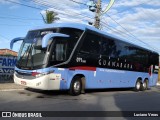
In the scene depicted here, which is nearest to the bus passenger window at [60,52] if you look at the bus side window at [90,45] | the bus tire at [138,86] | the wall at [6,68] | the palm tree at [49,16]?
the bus side window at [90,45]

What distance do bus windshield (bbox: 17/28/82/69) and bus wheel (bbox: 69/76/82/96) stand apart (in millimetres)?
A: 1400

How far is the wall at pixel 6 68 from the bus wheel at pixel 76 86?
769 cm

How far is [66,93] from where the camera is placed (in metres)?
17.4

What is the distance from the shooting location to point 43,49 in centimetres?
1496

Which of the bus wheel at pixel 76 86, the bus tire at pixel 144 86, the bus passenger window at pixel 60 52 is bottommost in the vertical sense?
the bus tire at pixel 144 86

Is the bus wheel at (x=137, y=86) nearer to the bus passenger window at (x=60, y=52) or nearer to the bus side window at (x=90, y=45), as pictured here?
the bus side window at (x=90, y=45)

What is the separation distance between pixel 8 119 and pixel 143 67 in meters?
17.8

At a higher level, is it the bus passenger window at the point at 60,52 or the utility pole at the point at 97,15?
the utility pole at the point at 97,15

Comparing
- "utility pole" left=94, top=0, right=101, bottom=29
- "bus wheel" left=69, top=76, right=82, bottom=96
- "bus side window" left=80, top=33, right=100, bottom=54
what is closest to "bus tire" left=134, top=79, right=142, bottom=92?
"bus side window" left=80, top=33, right=100, bottom=54

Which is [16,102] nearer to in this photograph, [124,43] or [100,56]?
[100,56]

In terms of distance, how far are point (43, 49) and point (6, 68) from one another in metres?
8.55

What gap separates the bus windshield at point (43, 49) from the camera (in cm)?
1493

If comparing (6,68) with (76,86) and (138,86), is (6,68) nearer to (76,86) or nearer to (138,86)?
(76,86)

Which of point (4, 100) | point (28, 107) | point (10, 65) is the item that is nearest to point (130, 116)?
point (28, 107)
